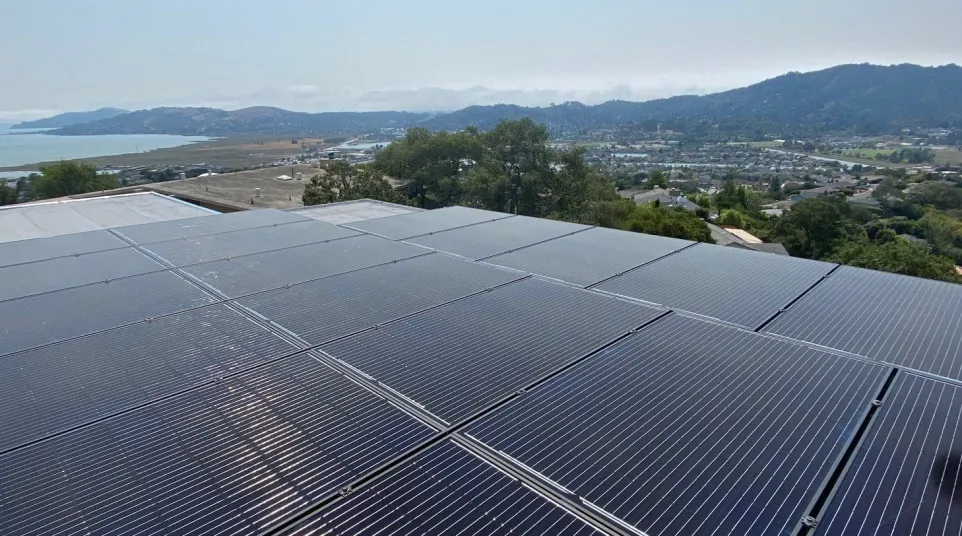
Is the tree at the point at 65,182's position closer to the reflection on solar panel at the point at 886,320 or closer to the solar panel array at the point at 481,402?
the solar panel array at the point at 481,402

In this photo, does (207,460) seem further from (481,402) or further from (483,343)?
(483,343)

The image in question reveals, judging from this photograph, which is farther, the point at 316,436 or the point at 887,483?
the point at 316,436

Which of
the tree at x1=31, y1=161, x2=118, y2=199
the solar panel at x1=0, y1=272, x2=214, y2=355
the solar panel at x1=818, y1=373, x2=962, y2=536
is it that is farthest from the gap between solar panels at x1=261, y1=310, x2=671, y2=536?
the tree at x1=31, y1=161, x2=118, y2=199

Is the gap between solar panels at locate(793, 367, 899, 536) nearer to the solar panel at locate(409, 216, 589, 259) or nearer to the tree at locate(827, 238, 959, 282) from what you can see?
the solar panel at locate(409, 216, 589, 259)

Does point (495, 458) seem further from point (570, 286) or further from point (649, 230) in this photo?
point (649, 230)

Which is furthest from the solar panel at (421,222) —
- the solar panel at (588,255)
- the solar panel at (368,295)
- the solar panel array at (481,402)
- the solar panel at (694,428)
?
the solar panel at (694,428)

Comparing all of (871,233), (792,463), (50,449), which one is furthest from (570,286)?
(871,233)
